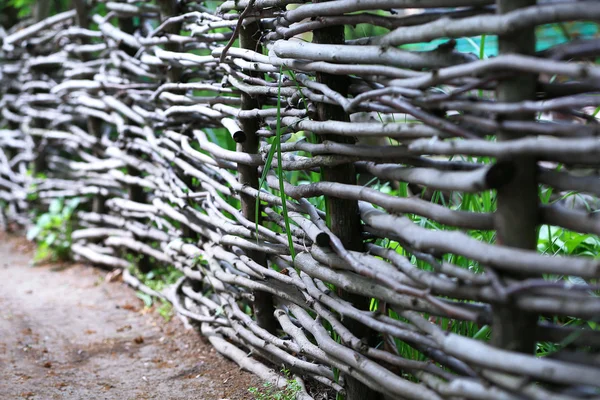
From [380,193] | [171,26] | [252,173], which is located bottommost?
[252,173]

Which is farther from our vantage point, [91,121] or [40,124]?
[40,124]

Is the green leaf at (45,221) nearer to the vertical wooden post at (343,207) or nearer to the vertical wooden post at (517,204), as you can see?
the vertical wooden post at (343,207)

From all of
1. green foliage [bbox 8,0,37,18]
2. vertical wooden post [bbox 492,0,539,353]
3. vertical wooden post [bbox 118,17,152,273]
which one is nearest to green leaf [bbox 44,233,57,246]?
vertical wooden post [bbox 118,17,152,273]

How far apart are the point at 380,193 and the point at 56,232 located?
335 centimetres

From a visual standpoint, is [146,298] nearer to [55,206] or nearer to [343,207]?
[55,206]

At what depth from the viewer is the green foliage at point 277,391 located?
1995 millimetres

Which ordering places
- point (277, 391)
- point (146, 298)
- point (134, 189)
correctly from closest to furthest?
point (277, 391) → point (146, 298) → point (134, 189)

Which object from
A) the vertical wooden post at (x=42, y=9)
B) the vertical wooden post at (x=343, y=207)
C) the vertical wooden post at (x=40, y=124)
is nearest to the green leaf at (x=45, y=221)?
the vertical wooden post at (x=40, y=124)

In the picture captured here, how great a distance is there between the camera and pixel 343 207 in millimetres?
1733

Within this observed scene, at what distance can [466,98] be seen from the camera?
1.26 meters

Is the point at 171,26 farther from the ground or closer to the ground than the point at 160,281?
farther from the ground

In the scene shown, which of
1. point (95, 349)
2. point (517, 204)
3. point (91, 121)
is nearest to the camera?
point (517, 204)

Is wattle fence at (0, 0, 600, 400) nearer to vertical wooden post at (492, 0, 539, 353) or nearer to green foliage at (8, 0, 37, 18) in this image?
vertical wooden post at (492, 0, 539, 353)

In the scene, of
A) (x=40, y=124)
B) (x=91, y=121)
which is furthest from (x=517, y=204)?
(x=40, y=124)
